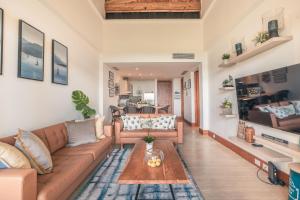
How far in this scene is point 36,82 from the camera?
289 cm

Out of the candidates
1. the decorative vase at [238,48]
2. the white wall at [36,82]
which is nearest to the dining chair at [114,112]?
the white wall at [36,82]

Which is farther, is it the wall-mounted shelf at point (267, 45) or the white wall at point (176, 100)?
the white wall at point (176, 100)

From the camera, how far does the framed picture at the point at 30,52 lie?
2539mm

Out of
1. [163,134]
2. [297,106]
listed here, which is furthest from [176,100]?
[297,106]

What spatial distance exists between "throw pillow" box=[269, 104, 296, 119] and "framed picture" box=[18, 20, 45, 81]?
332 centimetres

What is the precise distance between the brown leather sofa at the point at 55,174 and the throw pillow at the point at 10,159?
99mm

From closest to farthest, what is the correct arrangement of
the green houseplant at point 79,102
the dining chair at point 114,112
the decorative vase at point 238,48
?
the decorative vase at point 238,48 < the green houseplant at point 79,102 < the dining chair at point 114,112

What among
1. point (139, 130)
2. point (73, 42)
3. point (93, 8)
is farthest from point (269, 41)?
point (93, 8)

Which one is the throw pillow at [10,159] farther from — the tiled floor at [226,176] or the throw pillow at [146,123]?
the throw pillow at [146,123]

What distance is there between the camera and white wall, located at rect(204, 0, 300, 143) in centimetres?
246

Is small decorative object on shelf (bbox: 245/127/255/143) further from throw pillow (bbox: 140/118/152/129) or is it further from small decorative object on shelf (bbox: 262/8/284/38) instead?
throw pillow (bbox: 140/118/152/129)

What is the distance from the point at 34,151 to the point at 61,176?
1.19 ft

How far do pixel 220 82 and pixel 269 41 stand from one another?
2528 mm

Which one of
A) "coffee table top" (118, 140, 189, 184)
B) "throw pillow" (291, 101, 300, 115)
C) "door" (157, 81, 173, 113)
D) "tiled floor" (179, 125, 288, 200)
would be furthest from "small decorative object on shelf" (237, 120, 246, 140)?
"door" (157, 81, 173, 113)
